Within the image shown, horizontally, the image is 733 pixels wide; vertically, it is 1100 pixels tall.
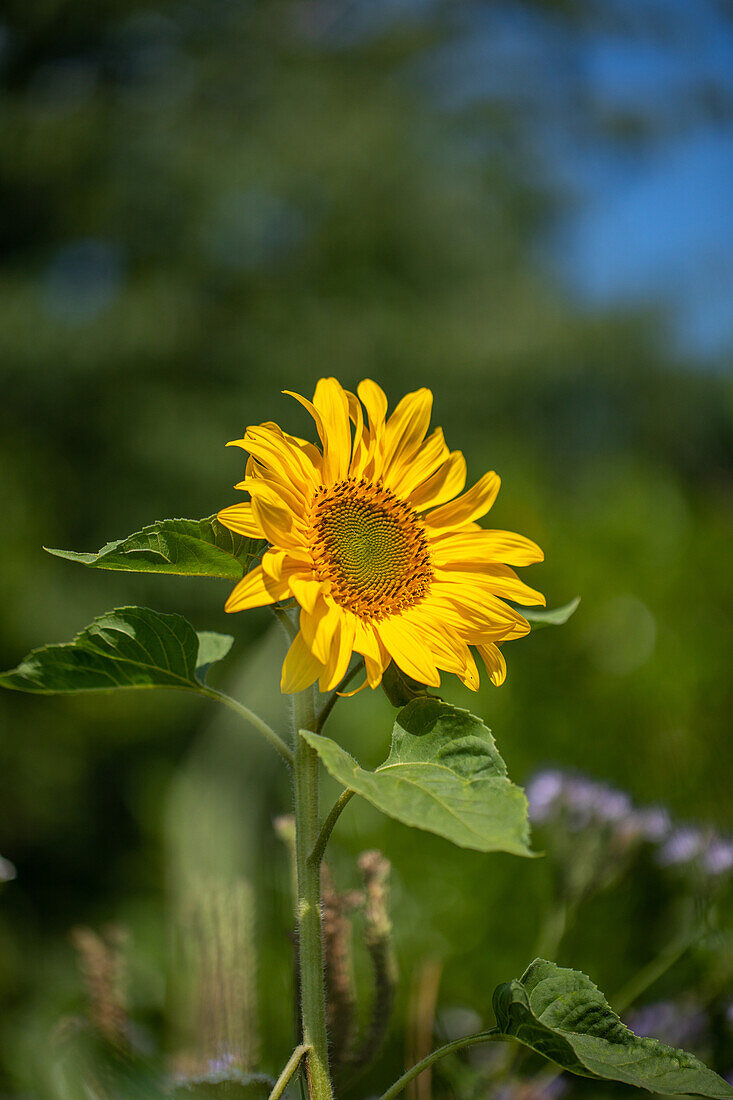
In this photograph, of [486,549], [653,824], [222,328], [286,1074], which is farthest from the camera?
[222,328]

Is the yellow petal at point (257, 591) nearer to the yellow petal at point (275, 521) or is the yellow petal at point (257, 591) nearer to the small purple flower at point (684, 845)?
the yellow petal at point (275, 521)

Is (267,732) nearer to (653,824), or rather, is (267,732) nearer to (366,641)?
(366,641)

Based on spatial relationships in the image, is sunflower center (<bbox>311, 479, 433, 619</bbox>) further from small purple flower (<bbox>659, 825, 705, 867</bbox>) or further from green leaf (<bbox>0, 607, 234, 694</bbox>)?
small purple flower (<bbox>659, 825, 705, 867</bbox>)

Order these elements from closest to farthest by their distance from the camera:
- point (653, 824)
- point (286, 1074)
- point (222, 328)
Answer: point (286, 1074) < point (653, 824) < point (222, 328)

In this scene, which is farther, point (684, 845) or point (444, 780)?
point (684, 845)

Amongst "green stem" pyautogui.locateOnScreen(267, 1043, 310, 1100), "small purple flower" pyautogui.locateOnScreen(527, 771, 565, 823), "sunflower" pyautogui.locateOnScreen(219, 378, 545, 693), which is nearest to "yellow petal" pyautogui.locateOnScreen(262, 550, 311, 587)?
"sunflower" pyautogui.locateOnScreen(219, 378, 545, 693)

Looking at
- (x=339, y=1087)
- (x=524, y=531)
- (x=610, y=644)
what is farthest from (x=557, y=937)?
(x=524, y=531)

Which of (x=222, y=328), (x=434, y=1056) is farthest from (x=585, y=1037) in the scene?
(x=222, y=328)
